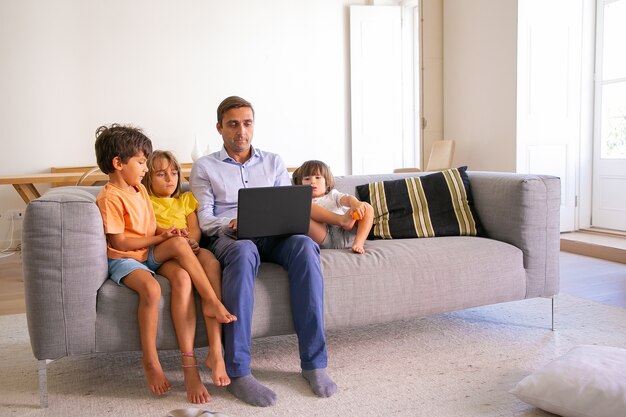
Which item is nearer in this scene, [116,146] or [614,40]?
[116,146]

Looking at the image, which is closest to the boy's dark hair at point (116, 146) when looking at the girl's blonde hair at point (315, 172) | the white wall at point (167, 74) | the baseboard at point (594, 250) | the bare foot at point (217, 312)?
the bare foot at point (217, 312)

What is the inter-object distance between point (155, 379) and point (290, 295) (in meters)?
0.52

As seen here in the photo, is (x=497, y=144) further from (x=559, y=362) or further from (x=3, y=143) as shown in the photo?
(x=3, y=143)

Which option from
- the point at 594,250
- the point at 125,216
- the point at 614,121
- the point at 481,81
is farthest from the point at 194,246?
the point at 614,121

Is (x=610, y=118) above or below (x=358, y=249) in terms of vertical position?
above

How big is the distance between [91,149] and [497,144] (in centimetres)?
355

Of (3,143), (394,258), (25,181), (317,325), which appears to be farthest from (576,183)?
(3,143)

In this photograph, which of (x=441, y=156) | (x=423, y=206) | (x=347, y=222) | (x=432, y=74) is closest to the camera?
(x=347, y=222)

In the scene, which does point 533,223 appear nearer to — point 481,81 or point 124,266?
point 124,266

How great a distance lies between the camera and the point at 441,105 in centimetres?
562

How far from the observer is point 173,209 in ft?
7.83

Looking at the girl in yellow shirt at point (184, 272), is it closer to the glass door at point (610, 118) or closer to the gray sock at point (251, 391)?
the gray sock at point (251, 391)

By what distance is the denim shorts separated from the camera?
2021 mm

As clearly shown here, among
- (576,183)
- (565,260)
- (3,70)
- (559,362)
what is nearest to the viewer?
(559,362)
